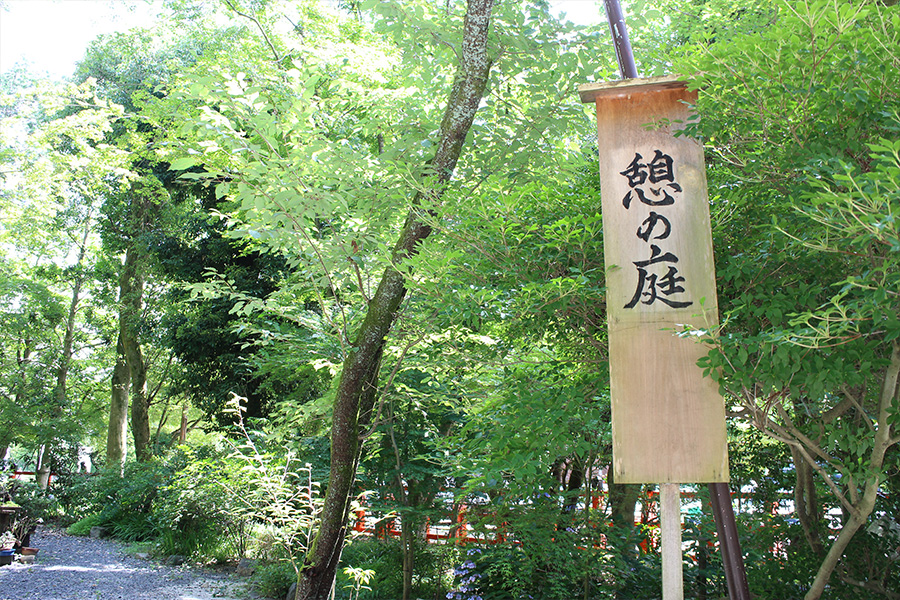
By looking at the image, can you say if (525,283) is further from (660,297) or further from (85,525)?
(85,525)

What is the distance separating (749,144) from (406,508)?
4.10m

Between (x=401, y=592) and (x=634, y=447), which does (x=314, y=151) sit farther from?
(x=401, y=592)

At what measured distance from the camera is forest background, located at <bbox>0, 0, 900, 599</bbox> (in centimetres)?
198

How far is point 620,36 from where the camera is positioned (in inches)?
115

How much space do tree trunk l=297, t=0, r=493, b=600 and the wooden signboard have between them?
1.11 metres

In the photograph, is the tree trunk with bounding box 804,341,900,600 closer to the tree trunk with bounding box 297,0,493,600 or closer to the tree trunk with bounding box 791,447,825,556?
the tree trunk with bounding box 791,447,825,556

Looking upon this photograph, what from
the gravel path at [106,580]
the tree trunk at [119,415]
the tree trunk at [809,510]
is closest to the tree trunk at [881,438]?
the tree trunk at [809,510]

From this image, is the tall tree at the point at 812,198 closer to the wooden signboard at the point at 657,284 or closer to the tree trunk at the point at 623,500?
the wooden signboard at the point at 657,284

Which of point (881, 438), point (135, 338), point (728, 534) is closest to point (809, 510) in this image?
point (728, 534)

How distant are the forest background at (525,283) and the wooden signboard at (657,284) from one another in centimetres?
12

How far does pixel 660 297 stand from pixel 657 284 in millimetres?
52

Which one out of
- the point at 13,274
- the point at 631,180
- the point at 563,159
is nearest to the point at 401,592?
the point at 563,159

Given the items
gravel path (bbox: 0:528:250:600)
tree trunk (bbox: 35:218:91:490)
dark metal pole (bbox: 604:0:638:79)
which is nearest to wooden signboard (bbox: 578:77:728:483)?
dark metal pole (bbox: 604:0:638:79)

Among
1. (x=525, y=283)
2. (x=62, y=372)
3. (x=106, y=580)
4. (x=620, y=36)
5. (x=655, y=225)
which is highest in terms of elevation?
(x=620, y=36)
